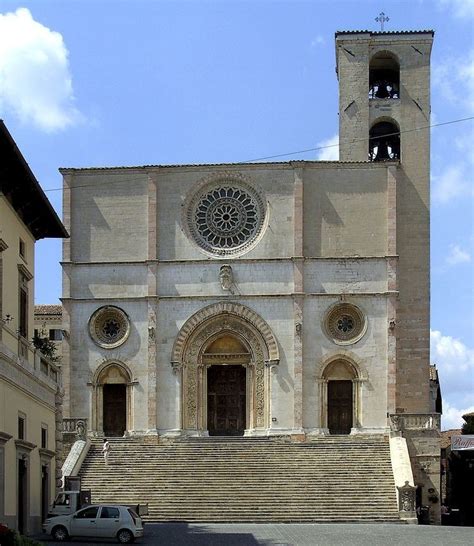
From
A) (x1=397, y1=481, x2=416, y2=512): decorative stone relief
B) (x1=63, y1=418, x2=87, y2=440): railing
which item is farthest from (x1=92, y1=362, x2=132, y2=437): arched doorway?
(x1=397, y1=481, x2=416, y2=512): decorative stone relief

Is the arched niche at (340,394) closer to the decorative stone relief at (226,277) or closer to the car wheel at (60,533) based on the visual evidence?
the decorative stone relief at (226,277)

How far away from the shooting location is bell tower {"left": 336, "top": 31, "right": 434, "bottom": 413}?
4850 cm

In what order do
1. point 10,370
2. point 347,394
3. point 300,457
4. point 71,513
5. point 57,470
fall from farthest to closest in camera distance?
point 347,394
point 300,457
point 57,470
point 71,513
point 10,370

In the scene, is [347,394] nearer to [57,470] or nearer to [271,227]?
[271,227]

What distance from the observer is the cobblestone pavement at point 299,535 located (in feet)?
96.1

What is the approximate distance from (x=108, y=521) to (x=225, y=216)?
20812mm

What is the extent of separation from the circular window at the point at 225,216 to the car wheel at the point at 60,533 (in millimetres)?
20029

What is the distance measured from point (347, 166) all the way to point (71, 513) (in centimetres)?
2217

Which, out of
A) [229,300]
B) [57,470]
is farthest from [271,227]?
[57,470]

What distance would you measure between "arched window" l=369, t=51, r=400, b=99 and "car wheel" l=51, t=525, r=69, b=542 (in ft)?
89.5

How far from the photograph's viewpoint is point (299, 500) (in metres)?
39.4

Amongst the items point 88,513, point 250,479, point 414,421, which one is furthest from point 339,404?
point 88,513

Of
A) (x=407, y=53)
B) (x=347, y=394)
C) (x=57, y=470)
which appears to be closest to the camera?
(x=57, y=470)

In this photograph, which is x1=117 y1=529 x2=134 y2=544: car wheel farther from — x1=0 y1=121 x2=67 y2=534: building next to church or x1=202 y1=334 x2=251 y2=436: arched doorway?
x1=202 y1=334 x2=251 y2=436: arched doorway
